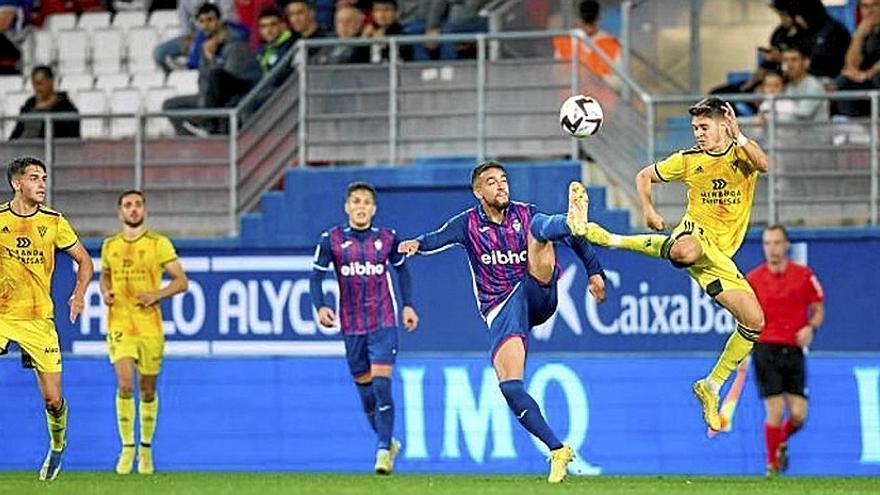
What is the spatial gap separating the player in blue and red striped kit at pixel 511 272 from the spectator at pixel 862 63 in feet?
19.5

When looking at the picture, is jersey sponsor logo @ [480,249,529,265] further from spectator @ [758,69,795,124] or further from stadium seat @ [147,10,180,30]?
stadium seat @ [147,10,180,30]

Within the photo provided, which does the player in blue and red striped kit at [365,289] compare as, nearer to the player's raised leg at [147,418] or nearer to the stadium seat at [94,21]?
the player's raised leg at [147,418]

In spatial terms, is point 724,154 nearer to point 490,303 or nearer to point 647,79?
point 490,303

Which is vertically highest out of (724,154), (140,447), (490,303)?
(724,154)

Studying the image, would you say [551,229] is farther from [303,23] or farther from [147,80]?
[147,80]

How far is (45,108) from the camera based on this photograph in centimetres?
2230

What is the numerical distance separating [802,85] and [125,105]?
23.0 feet

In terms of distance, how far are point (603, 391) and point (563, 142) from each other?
10.8 feet

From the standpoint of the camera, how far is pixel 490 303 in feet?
49.0

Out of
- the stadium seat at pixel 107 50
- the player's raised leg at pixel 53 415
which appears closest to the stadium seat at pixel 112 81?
the stadium seat at pixel 107 50

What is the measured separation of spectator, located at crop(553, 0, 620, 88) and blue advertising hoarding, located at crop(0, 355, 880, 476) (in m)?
3.43

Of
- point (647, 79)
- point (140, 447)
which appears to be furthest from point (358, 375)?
point (647, 79)

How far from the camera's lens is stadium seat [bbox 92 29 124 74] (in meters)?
23.8

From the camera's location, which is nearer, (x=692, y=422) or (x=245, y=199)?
(x=692, y=422)
